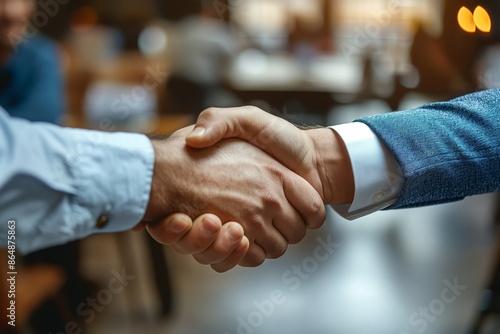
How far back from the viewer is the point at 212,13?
4180 millimetres

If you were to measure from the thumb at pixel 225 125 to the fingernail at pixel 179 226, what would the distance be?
131mm

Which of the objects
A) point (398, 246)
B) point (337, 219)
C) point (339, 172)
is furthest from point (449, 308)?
point (339, 172)

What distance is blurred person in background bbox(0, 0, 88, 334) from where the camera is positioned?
75.1 inches

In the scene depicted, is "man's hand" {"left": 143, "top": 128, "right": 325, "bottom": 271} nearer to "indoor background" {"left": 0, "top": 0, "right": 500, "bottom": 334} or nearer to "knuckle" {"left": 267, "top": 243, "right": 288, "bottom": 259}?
"knuckle" {"left": 267, "top": 243, "right": 288, "bottom": 259}

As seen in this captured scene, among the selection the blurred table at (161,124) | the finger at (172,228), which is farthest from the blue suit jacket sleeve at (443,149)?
the blurred table at (161,124)

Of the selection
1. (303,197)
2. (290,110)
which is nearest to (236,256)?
(303,197)

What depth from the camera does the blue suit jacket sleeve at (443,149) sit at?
105cm

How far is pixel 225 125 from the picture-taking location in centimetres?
107

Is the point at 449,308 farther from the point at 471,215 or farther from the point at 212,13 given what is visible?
the point at 212,13

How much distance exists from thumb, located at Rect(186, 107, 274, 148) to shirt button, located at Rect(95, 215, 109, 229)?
187 millimetres

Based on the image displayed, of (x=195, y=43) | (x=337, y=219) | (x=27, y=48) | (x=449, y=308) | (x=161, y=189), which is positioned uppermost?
(x=161, y=189)

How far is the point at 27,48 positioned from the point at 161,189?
1.30 m

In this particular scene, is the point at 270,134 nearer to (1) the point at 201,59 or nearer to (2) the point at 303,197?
(2) the point at 303,197

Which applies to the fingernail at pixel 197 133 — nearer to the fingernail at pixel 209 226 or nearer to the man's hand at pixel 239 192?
the man's hand at pixel 239 192
